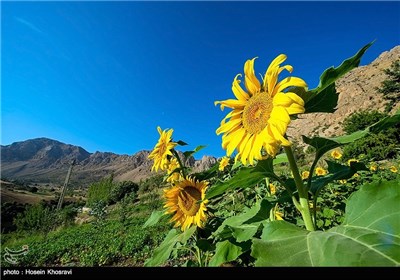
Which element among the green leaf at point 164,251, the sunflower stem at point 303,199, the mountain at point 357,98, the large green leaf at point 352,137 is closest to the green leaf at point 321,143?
the large green leaf at point 352,137

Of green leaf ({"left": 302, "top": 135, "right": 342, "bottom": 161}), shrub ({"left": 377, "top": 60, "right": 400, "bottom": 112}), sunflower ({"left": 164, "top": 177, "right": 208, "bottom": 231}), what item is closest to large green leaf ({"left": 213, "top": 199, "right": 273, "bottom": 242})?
green leaf ({"left": 302, "top": 135, "right": 342, "bottom": 161})

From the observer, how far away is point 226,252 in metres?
1.80

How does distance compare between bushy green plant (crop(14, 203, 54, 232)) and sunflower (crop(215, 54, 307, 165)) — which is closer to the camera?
sunflower (crop(215, 54, 307, 165))

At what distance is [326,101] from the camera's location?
1.34 metres

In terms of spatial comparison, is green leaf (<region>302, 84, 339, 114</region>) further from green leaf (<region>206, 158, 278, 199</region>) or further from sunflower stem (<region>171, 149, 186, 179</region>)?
sunflower stem (<region>171, 149, 186, 179</region>)

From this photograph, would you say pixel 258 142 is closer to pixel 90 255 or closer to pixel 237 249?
pixel 237 249

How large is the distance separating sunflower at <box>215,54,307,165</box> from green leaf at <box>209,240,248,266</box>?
24.8 inches

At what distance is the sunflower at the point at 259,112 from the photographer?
1291 millimetres

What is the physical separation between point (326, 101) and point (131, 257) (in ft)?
31.3

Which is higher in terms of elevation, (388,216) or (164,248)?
(388,216)

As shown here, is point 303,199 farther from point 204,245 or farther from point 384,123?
point 204,245

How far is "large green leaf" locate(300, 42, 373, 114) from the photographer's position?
1.16 meters

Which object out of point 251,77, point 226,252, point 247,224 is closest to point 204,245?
point 226,252
